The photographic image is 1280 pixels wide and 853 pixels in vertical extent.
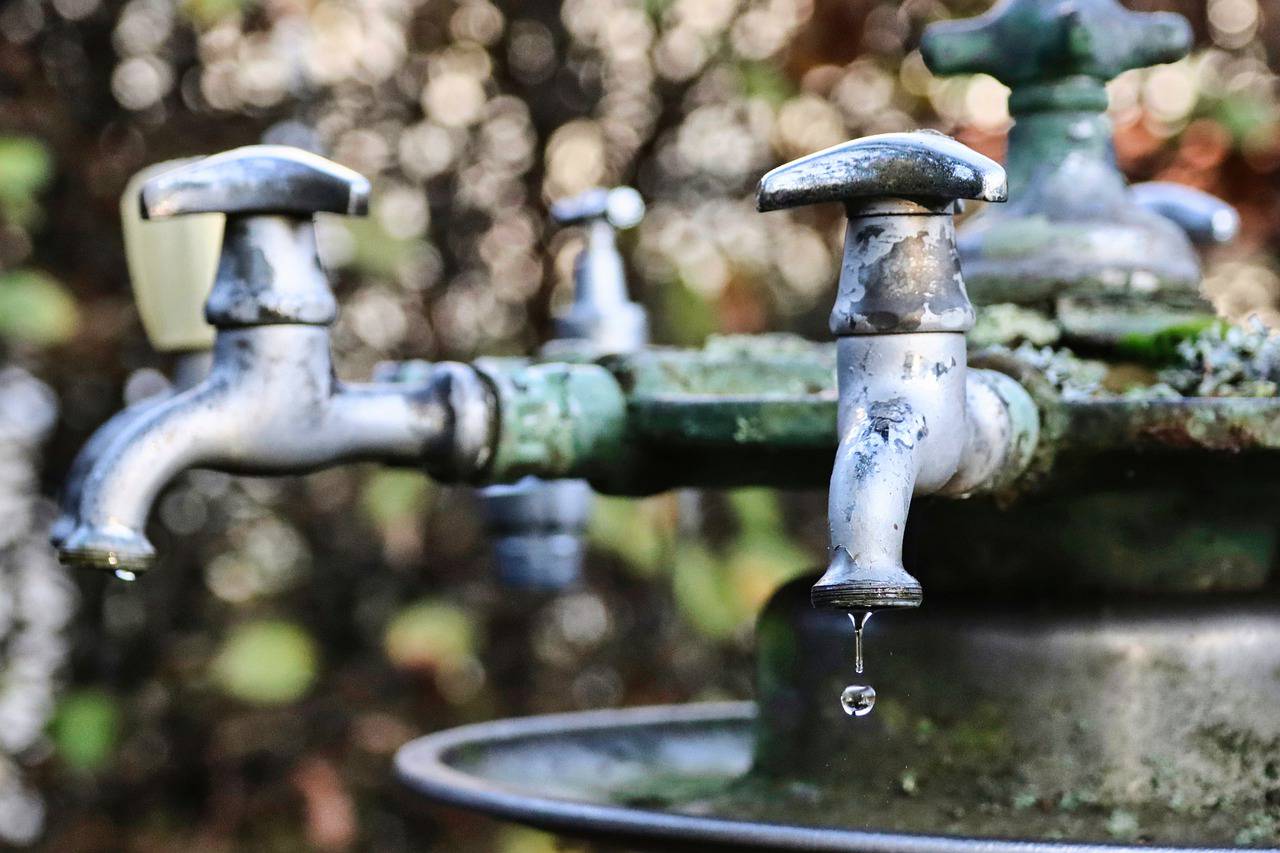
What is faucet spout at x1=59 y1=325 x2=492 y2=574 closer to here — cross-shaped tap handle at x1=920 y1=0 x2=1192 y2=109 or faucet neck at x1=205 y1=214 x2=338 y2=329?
faucet neck at x1=205 y1=214 x2=338 y2=329

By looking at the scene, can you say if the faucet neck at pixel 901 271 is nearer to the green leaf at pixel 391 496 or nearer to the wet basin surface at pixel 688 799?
the wet basin surface at pixel 688 799

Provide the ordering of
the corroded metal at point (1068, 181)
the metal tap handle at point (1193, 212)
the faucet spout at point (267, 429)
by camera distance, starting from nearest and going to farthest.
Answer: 1. the faucet spout at point (267, 429)
2. the corroded metal at point (1068, 181)
3. the metal tap handle at point (1193, 212)

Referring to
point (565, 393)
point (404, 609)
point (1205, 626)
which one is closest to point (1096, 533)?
point (1205, 626)

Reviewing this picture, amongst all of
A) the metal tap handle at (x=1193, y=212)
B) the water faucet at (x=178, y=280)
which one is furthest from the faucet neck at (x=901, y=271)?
the water faucet at (x=178, y=280)

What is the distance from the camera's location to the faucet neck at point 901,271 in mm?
987

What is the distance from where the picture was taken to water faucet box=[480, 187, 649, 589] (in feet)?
6.25

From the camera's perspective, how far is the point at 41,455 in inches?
113

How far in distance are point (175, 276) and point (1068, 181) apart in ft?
3.05

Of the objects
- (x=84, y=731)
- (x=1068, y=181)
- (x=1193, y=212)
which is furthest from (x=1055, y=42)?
(x=84, y=731)

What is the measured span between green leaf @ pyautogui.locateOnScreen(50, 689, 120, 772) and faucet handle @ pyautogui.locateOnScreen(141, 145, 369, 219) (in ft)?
5.74

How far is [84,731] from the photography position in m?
2.75

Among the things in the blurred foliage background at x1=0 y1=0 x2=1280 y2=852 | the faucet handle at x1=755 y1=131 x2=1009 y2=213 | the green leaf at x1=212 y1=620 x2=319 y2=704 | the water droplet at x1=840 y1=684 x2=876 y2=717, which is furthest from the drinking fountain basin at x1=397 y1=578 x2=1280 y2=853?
Result: the blurred foliage background at x1=0 y1=0 x2=1280 y2=852

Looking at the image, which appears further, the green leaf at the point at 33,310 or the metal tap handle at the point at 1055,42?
the green leaf at the point at 33,310

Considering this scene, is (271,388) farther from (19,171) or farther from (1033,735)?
(19,171)
